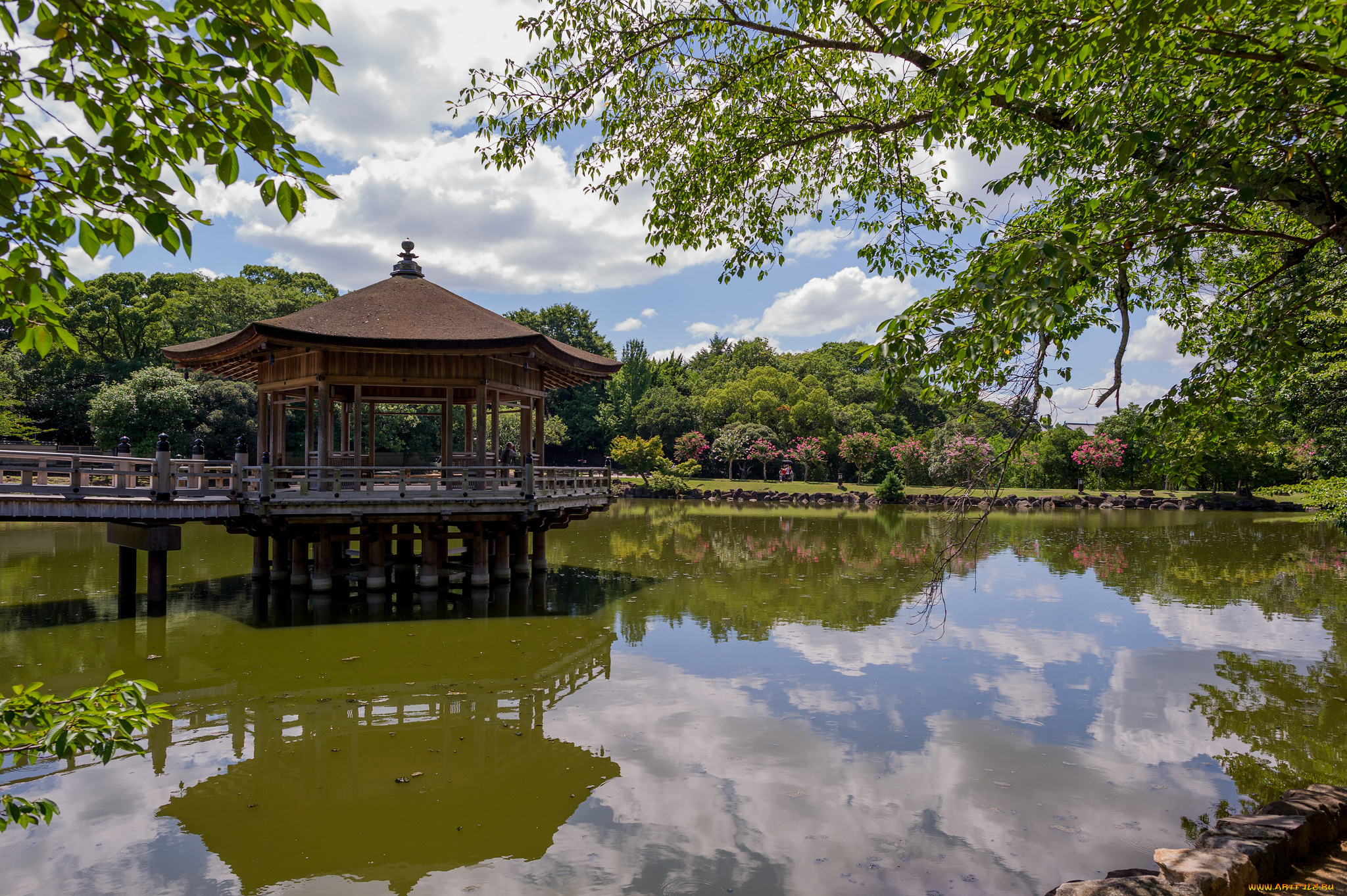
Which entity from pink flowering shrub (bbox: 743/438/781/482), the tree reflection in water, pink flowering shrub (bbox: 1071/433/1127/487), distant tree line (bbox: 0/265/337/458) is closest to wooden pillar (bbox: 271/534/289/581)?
the tree reflection in water

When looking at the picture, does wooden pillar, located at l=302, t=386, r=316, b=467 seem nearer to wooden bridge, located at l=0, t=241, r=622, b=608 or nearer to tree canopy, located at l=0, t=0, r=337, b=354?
wooden bridge, located at l=0, t=241, r=622, b=608

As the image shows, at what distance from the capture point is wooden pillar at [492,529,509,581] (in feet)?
42.4

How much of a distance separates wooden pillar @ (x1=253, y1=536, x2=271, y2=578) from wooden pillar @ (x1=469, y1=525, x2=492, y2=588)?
3.63 meters

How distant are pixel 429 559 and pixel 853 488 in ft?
103

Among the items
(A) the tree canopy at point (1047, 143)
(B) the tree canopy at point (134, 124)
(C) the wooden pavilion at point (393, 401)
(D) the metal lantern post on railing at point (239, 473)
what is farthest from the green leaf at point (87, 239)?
(D) the metal lantern post on railing at point (239, 473)

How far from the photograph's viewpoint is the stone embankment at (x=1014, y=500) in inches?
1332

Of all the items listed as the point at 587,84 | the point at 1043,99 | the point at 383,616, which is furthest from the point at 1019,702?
the point at 383,616

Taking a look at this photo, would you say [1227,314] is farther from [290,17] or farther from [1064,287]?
[290,17]

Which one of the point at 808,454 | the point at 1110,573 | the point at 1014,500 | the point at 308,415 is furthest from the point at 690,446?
the point at 308,415

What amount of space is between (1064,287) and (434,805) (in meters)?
5.21

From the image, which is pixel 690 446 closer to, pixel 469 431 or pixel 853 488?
pixel 853 488

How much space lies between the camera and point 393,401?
1481 cm

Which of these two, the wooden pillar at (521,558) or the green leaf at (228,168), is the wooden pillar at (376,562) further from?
the green leaf at (228,168)

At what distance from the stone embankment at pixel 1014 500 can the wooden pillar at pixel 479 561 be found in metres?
25.8
